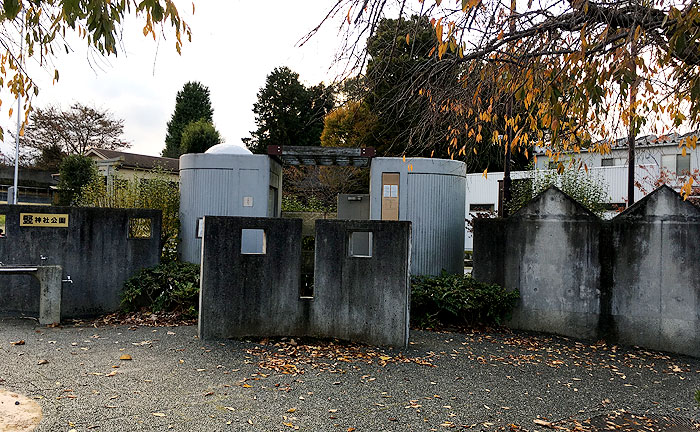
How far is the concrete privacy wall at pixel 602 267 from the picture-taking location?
7.49 m

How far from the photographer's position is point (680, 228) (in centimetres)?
749

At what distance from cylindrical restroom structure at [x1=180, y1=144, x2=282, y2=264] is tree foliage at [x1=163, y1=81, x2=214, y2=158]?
113 feet

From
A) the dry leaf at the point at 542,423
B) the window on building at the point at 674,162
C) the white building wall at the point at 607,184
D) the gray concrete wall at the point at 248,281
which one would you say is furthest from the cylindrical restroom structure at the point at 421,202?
the window on building at the point at 674,162

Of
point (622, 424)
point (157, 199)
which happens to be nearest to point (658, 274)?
point (622, 424)

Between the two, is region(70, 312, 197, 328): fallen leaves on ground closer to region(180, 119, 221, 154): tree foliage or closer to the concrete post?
the concrete post

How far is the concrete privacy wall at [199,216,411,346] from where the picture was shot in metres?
6.92

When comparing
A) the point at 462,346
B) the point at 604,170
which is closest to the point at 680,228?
the point at 462,346

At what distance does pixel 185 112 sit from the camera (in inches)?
1715

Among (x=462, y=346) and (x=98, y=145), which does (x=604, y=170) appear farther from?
(x=98, y=145)

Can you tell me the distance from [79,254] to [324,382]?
535 centimetres

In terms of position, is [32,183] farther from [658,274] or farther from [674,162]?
[658,274]

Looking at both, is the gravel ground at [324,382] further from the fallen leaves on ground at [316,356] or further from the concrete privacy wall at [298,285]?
the concrete privacy wall at [298,285]

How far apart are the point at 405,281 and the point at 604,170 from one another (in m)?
16.2

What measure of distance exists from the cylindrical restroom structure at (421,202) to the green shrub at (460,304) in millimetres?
1689
